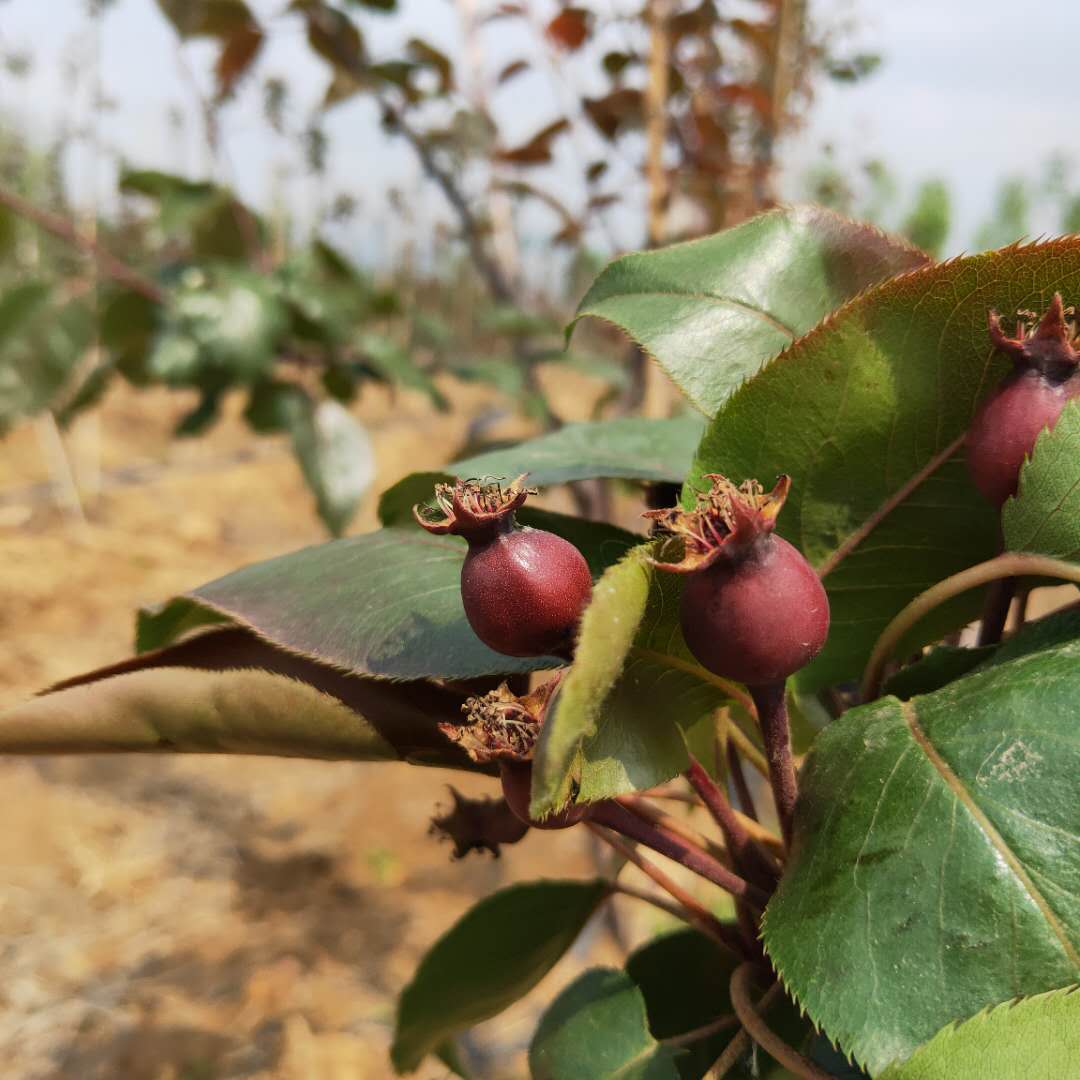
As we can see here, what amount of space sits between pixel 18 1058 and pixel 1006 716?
6.94 feet

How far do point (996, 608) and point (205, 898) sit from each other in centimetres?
263

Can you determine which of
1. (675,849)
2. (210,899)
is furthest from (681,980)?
(210,899)

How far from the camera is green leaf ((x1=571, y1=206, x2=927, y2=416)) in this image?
46 centimetres

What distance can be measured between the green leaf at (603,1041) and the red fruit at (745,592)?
266mm

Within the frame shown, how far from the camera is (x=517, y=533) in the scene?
0.35m

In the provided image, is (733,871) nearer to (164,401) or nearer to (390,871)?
(390,871)

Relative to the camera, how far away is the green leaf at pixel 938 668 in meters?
0.41

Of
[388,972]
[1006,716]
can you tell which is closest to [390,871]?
[388,972]

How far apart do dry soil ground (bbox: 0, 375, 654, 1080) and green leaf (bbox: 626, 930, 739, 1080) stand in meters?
1.26

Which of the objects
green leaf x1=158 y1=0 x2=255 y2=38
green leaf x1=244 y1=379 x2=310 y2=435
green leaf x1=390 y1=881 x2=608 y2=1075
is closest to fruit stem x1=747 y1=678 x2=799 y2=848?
green leaf x1=390 y1=881 x2=608 y2=1075

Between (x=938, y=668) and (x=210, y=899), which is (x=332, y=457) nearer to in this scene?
(x=938, y=668)

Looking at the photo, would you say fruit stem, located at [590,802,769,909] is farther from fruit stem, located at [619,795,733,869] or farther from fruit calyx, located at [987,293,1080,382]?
fruit calyx, located at [987,293,1080,382]

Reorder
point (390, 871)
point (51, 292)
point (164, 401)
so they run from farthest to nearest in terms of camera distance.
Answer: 1. point (164, 401)
2. point (390, 871)
3. point (51, 292)

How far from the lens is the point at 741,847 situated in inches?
18.4
